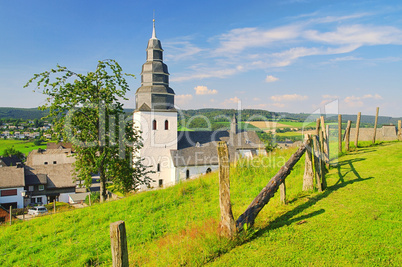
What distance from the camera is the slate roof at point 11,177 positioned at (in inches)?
1501

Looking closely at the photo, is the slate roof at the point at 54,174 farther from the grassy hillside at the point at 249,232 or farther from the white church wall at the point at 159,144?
the grassy hillside at the point at 249,232

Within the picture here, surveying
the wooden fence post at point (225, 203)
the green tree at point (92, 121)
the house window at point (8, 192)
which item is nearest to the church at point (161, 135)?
the green tree at point (92, 121)

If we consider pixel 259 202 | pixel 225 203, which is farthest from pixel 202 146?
pixel 225 203

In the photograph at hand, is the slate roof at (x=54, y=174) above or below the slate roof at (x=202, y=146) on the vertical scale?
below

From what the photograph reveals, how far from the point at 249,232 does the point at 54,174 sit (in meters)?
47.8

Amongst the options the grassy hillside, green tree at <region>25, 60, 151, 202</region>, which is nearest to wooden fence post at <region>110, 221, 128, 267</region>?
the grassy hillside

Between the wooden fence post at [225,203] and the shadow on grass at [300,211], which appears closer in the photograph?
A: the wooden fence post at [225,203]

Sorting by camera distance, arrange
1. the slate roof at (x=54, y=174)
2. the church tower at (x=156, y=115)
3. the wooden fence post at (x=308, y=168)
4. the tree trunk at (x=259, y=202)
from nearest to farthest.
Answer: the tree trunk at (x=259, y=202)
the wooden fence post at (x=308, y=168)
the church tower at (x=156, y=115)
the slate roof at (x=54, y=174)

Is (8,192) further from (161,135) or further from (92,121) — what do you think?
(92,121)

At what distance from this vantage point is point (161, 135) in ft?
113

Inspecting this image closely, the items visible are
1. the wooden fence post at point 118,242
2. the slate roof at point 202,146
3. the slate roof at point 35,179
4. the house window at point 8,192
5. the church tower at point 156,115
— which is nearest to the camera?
the wooden fence post at point 118,242

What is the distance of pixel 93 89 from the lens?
14602 mm

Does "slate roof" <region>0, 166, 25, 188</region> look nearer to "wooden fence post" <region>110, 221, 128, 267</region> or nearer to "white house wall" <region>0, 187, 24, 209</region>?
"white house wall" <region>0, 187, 24, 209</region>

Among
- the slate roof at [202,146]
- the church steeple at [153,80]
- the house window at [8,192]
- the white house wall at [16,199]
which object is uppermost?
the church steeple at [153,80]
